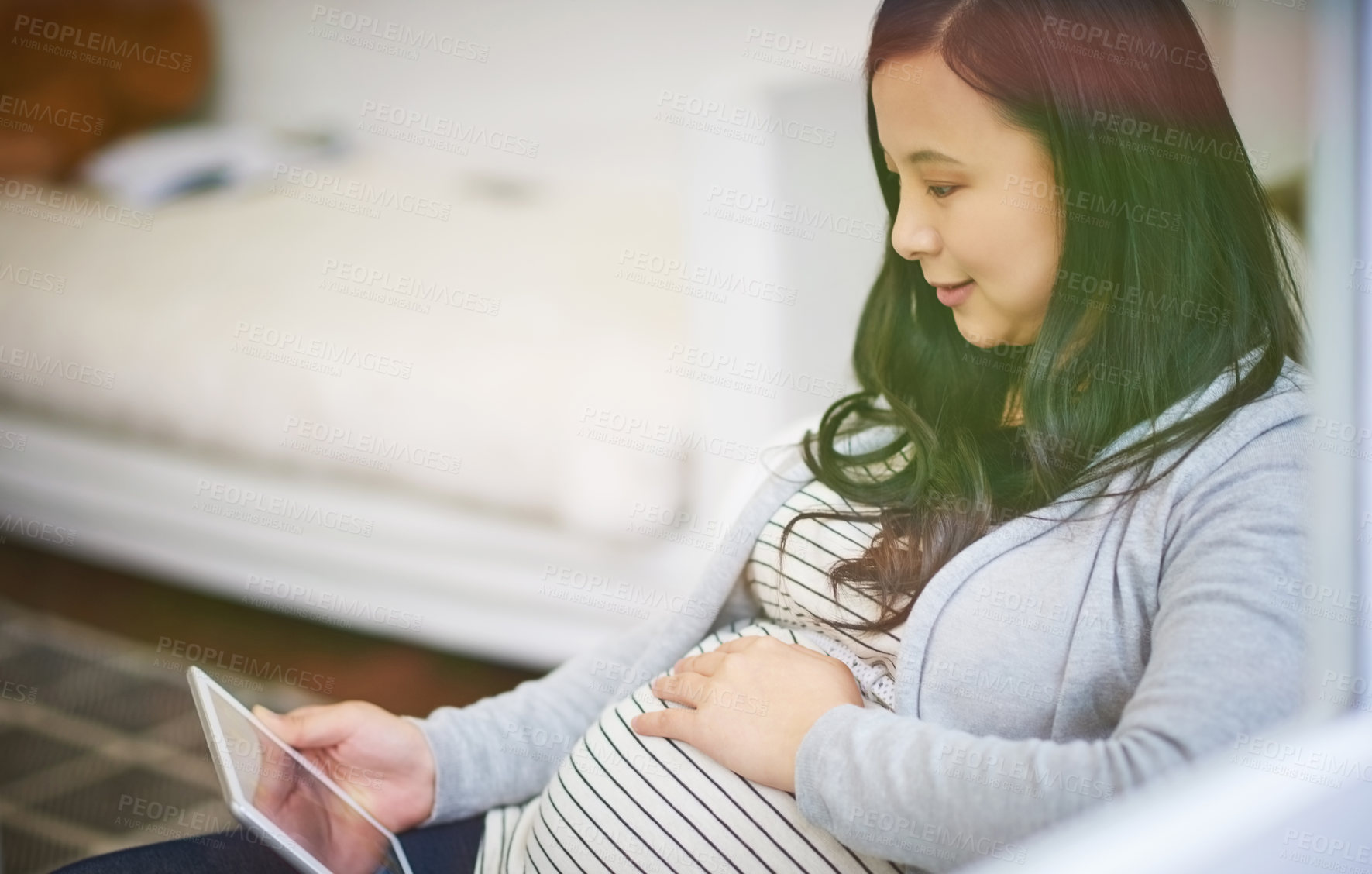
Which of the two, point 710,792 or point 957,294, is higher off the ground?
point 957,294

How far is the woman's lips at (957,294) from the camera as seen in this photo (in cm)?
53

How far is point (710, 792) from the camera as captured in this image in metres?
0.51

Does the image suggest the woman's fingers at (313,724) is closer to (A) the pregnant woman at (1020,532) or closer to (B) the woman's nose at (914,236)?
(A) the pregnant woman at (1020,532)

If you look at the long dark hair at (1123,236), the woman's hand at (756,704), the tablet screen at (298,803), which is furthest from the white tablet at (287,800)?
the long dark hair at (1123,236)

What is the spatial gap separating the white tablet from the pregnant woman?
0.03m

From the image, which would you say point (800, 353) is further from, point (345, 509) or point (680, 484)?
point (345, 509)

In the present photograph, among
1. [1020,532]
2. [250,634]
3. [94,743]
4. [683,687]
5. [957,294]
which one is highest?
[957,294]

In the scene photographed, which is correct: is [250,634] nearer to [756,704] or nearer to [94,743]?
[94,743]

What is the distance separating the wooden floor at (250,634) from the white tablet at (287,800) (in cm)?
46

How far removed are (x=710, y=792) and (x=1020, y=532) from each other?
0.70ft

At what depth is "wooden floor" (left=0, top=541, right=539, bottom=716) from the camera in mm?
1072

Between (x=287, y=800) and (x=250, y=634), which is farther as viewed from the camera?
(x=250, y=634)

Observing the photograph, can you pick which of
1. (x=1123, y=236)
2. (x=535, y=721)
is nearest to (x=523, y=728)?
(x=535, y=721)

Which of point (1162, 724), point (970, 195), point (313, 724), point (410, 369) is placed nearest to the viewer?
point (1162, 724)
